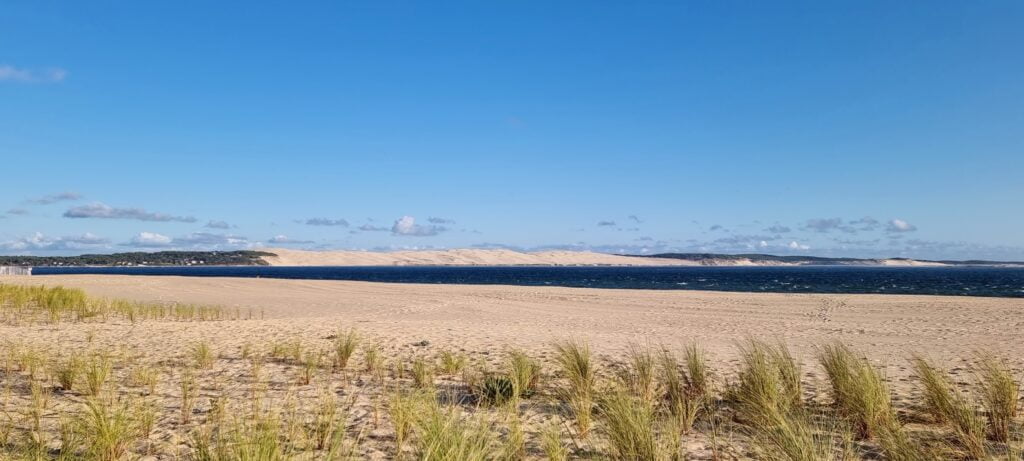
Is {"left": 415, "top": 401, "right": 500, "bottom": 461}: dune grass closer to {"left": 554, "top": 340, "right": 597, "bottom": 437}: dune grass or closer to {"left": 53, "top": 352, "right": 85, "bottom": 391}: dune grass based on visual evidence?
{"left": 554, "top": 340, "right": 597, "bottom": 437}: dune grass

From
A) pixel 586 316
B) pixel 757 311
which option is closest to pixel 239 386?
pixel 586 316

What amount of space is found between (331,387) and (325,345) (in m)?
3.77

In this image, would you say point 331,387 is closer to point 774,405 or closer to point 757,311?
point 774,405

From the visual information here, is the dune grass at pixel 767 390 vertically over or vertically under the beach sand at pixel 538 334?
over

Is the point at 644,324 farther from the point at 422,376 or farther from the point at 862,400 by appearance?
the point at 862,400

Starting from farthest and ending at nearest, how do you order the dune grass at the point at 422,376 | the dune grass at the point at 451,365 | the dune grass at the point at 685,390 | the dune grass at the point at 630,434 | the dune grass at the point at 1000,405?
the dune grass at the point at 451,365 → the dune grass at the point at 422,376 → the dune grass at the point at 685,390 → the dune grass at the point at 1000,405 → the dune grass at the point at 630,434

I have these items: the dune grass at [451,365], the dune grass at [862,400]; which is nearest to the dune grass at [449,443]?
the dune grass at [862,400]

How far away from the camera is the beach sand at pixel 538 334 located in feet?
Answer: 22.9

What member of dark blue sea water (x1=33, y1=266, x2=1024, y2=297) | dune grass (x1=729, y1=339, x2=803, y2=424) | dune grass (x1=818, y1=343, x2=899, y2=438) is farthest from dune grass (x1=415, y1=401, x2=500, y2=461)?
dark blue sea water (x1=33, y1=266, x2=1024, y2=297)

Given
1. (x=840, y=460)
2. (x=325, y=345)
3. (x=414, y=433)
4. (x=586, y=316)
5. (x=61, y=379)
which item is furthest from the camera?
(x=586, y=316)

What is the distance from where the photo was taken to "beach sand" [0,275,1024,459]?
697 centimetres

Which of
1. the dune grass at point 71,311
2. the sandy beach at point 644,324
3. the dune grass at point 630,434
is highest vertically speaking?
the dune grass at point 630,434

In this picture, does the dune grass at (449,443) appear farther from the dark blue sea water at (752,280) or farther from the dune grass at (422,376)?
the dark blue sea water at (752,280)

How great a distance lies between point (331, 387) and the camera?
714 cm
